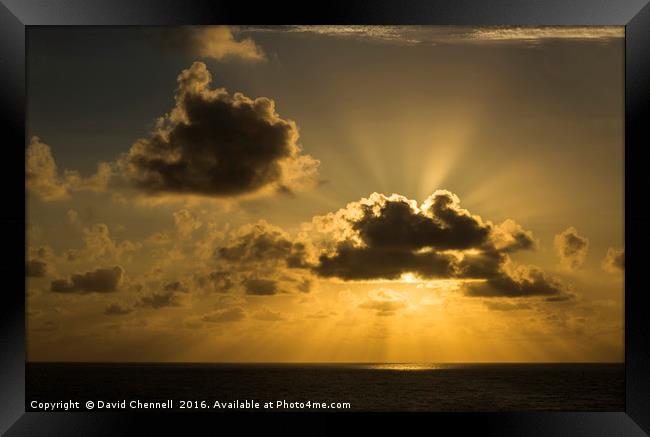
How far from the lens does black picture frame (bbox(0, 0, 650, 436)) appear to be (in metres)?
7.39

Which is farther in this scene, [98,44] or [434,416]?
[98,44]

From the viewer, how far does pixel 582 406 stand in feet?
155

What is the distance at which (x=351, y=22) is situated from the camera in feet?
24.5

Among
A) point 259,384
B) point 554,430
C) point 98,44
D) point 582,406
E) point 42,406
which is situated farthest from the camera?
point 259,384

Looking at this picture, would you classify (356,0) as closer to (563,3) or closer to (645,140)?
(563,3)

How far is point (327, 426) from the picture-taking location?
7.45 meters

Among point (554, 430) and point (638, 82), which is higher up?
point (638, 82)

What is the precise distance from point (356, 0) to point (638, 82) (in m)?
3.06

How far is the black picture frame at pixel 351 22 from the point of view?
24.3 feet

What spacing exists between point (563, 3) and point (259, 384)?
2192 inches

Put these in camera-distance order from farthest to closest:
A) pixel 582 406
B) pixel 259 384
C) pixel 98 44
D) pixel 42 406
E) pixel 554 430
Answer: pixel 259 384, pixel 582 406, pixel 98 44, pixel 42 406, pixel 554 430

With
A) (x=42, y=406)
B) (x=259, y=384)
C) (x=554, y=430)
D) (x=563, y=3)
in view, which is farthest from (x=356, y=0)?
(x=259, y=384)

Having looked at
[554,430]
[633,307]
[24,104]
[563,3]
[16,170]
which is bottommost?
[554,430]

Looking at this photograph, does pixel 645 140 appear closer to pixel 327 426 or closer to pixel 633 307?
pixel 633 307
